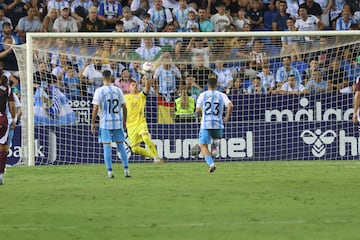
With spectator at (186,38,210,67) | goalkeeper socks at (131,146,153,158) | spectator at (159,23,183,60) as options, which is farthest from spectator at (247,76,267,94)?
goalkeeper socks at (131,146,153,158)

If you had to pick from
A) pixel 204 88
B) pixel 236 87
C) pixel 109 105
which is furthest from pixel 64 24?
pixel 109 105

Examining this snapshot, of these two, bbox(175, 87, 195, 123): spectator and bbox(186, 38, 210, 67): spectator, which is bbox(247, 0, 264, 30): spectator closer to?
bbox(186, 38, 210, 67): spectator

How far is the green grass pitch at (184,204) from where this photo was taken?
1127 centimetres

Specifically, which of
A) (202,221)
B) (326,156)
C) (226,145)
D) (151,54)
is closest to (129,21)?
(151,54)

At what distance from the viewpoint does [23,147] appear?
24672 millimetres

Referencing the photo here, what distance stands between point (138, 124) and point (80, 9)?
209 inches

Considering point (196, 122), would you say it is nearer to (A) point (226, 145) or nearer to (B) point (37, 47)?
(A) point (226, 145)

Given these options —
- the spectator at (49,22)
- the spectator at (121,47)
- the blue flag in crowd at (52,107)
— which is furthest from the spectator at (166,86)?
the spectator at (49,22)

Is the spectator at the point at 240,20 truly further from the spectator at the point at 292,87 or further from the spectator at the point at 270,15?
the spectator at the point at 292,87

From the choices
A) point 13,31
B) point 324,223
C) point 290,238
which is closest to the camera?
point 290,238

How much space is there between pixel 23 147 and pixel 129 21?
5.48 metres

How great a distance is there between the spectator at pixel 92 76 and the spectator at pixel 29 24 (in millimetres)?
2815

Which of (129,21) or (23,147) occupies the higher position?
(129,21)

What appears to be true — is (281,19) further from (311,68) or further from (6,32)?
(6,32)
